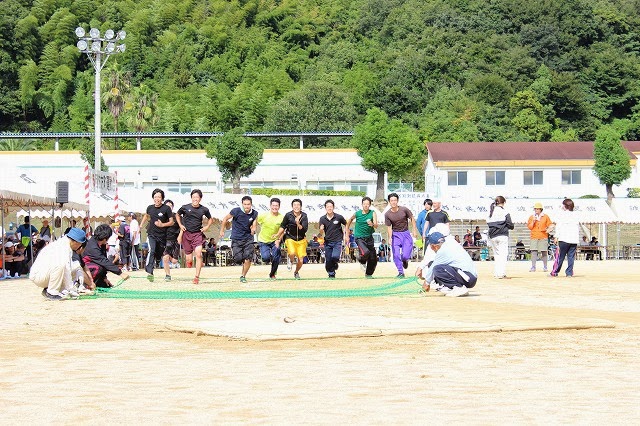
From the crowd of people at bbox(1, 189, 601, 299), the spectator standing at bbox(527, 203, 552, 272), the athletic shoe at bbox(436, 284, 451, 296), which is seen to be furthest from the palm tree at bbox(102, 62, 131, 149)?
the athletic shoe at bbox(436, 284, 451, 296)

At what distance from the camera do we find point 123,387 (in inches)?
299

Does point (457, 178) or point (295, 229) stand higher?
point (457, 178)

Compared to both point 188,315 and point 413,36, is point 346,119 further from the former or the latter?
point 188,315

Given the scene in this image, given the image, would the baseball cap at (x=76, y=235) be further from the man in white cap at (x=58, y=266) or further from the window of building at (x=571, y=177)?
the window of building at (x=571, y=177)

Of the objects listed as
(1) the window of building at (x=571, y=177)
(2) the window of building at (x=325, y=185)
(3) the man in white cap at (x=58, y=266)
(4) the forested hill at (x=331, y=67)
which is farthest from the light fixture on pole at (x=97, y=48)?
(4) the forested hill at (x=331, y=67)

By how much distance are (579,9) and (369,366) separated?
124618 mm

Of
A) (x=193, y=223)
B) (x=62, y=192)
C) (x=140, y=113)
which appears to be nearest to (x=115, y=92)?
(x=140, y=113)

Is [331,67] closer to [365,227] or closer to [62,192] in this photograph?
[62,192]

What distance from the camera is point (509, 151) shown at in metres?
82.8

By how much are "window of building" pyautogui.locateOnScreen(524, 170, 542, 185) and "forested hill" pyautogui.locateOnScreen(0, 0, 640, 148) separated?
20.2 meters

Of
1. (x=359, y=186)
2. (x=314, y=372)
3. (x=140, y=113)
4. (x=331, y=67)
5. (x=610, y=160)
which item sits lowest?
(x=314, y=372)

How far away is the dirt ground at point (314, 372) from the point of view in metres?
6.53

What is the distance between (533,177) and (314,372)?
73.9 meters

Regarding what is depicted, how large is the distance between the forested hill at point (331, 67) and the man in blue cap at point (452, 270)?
82.9 m
